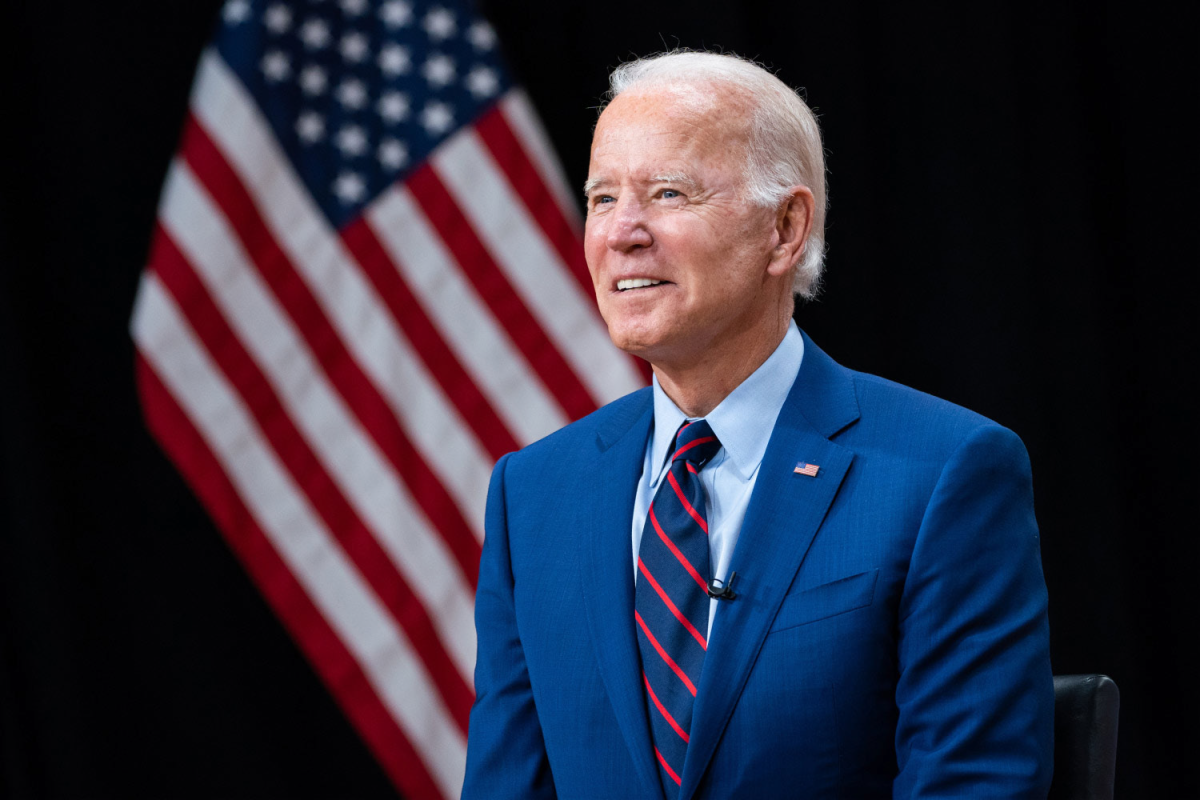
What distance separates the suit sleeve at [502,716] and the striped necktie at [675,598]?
215 millimetres

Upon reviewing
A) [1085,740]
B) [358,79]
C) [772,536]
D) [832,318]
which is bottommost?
[1085,740]

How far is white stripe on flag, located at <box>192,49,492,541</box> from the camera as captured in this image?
312 centimetres

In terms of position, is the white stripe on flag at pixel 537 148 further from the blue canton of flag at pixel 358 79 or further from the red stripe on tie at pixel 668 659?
the red stripe on tie at pixel 668 659

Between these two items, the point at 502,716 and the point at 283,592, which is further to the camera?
the point at 283,592

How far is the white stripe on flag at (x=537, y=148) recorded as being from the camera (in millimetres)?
3232

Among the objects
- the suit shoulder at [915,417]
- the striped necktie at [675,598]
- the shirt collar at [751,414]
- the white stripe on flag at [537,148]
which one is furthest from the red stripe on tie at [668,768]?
the white stripe on flag at [537,148]

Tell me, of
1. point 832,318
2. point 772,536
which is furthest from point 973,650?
point 832,318

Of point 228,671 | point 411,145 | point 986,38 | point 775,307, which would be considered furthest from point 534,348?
point 775,307

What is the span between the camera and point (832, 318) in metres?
3.25

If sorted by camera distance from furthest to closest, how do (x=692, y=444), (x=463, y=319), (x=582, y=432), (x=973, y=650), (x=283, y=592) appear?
(x=463, y=319) → (x=283, y=592) → (x=582, y=432) → (x=692, y=444) → (x=973, y=650)

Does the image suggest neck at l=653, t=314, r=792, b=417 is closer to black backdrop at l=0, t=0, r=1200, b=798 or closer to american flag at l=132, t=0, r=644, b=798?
american flag at l=132, t=0, r=644, b=798

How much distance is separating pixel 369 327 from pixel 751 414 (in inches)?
70.0

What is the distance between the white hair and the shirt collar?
0.47 ft

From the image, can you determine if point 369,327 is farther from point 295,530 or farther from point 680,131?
point 680,131
